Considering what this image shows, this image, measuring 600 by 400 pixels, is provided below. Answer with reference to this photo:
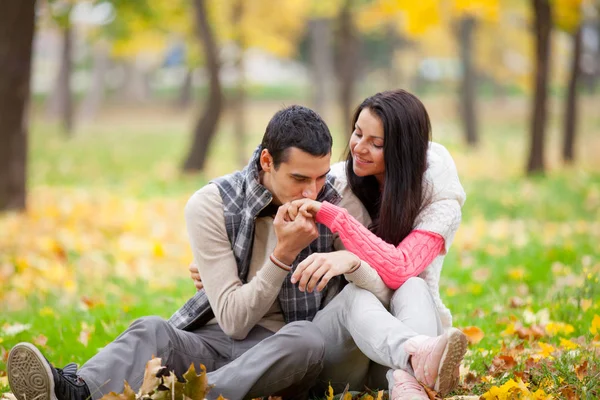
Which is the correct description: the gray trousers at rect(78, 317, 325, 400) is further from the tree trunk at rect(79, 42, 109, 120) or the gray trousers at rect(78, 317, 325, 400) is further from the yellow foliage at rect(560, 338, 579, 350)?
the tree trunk at rect(79, 42, 109, 120)

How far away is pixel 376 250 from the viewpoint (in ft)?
11.4

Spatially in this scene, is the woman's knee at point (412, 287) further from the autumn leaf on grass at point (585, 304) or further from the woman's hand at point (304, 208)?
the autumn leaf on grass at point (585, 304)

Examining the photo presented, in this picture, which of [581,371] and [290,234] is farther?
[581,371]

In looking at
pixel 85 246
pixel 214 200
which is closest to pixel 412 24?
pixel 85 246

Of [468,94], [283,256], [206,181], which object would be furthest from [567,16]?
[283,256]

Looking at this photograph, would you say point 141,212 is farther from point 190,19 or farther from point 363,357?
point 190,19

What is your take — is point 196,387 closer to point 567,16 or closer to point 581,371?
point 581,371

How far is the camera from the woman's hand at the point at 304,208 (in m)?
3.31

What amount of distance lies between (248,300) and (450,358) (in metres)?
0.89

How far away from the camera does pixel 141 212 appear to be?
32.5ft

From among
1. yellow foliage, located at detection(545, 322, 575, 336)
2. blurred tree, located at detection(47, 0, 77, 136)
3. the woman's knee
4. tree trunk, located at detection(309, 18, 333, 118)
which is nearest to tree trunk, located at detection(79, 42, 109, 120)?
blurred tree, located at detection(47, 0, 77, 136)

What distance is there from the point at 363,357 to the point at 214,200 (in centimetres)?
97

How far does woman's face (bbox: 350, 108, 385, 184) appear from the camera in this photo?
3.78 metres

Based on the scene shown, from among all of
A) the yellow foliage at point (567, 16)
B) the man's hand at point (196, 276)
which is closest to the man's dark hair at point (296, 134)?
the man's hand at point (196, 276)
